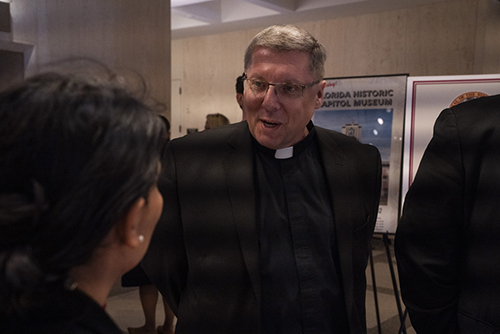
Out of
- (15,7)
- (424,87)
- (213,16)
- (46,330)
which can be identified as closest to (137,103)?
(46,330)

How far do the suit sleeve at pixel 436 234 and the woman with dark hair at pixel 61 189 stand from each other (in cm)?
88

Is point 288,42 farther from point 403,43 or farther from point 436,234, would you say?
point 403,43

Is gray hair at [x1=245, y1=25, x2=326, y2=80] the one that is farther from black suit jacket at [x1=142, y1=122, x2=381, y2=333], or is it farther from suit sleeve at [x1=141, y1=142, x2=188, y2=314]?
suit sleeve at [x1=141, y1=142, x2=188, y2=314]

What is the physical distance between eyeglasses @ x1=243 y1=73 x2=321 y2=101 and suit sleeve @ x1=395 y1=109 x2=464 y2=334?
48 cm

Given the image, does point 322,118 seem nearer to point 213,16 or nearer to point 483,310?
point 483,310

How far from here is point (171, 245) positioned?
1.67 meters

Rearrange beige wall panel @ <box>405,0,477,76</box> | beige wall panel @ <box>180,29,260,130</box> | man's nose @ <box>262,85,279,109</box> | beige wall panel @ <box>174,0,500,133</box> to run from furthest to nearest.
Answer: beige wall panel @ <box>180,29,260,130</box> < beige wall panel @ <box>405,0,477,76</box> < beige wall panel @ <box>174,0,500,133</box> < man's nose @ <box>262,85,279,109</box>

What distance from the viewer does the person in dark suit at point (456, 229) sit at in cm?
119

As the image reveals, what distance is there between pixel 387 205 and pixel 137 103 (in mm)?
3203

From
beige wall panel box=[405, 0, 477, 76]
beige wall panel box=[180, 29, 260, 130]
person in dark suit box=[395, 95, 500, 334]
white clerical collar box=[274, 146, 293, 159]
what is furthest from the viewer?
beige wall panel box=[180, 29, 260, 130]

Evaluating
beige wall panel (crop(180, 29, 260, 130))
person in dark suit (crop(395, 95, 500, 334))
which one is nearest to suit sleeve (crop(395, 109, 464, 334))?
person in dark suit (crop(395, 95, 500, 334))

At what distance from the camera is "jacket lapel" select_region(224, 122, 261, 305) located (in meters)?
1.47

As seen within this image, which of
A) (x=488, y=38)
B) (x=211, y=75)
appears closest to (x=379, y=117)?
(x=488, y=38)

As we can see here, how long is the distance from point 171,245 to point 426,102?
7.65ft
